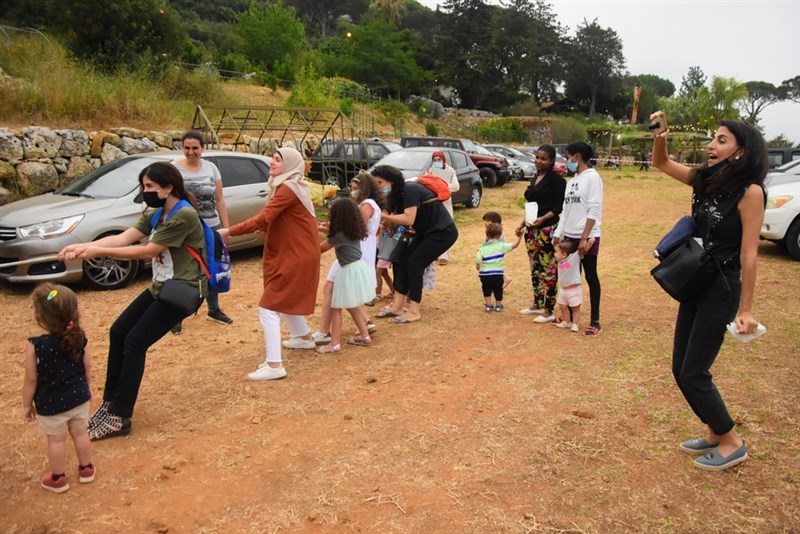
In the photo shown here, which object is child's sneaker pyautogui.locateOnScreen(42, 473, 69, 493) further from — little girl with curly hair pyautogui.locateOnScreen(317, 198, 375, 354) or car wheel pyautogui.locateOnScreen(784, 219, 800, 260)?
car wheel pyautogui.locateOnScreen(784, 219, 800, 260)

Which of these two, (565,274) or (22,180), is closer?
(565,274)

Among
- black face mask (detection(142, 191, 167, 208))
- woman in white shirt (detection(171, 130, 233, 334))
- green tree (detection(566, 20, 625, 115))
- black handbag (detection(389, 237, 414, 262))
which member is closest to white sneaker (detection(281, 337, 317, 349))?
woman in white shirt (detection(171, 130, 233, 334))

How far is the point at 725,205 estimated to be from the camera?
3.13 m

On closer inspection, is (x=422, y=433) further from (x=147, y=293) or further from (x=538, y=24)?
(x=538, y=24)

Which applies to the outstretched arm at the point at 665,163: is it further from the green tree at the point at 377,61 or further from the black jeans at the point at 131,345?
the green tree at the point at 377,61

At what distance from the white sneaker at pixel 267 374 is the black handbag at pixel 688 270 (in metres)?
2.93

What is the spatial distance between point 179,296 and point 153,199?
660 mm

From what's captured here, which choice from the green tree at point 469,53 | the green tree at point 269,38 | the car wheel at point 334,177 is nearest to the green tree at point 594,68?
the green tree at point 469,53

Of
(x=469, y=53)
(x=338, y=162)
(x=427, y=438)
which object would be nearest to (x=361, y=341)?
(x=427, y=438)

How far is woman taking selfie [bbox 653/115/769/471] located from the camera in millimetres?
3027

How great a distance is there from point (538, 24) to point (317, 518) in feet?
231

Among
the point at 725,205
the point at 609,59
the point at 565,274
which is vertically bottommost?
the point at 565,274

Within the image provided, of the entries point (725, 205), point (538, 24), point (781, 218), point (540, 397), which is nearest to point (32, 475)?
point (540, 397)

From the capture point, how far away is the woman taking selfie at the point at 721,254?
303 cm
